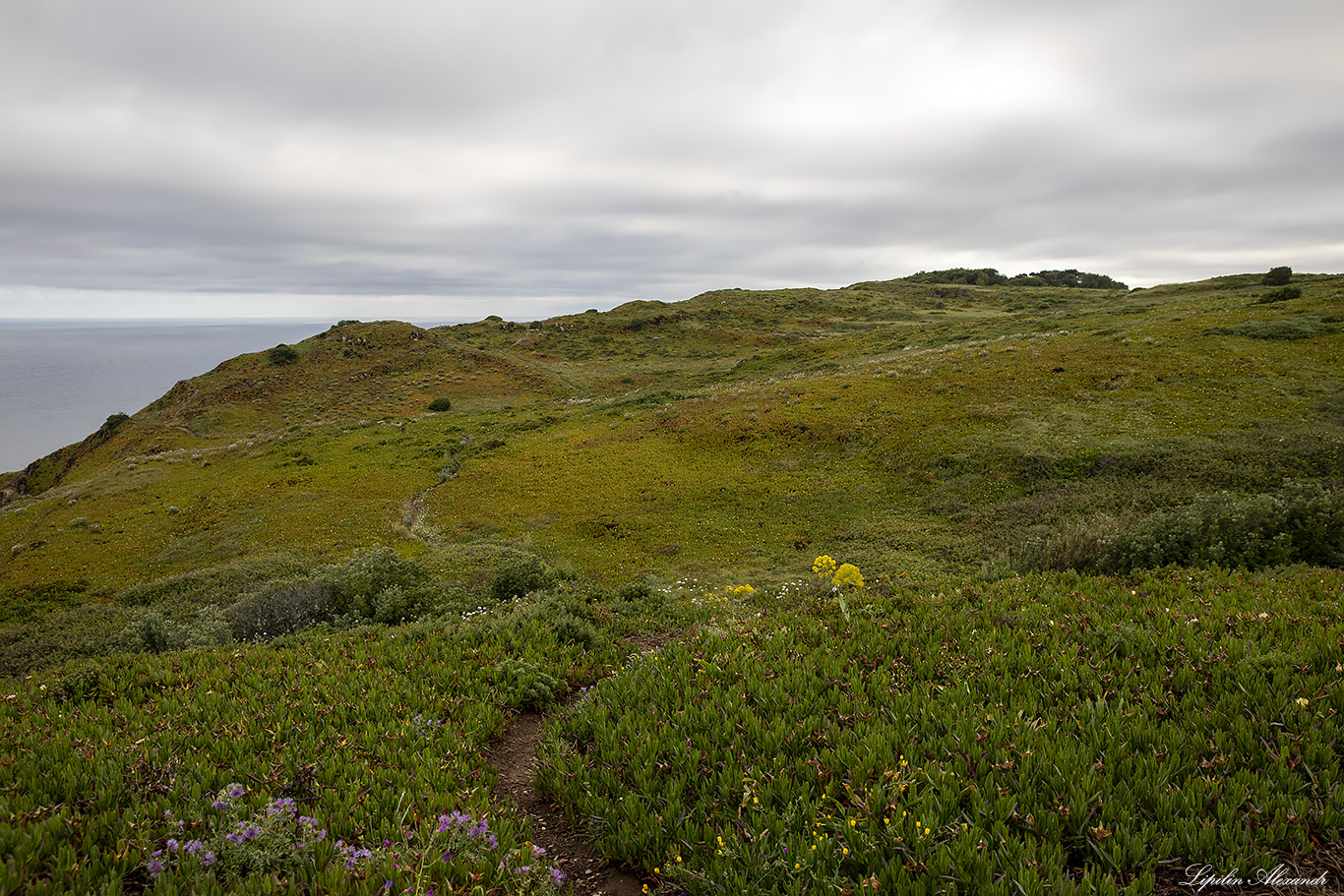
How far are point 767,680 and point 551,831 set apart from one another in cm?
273

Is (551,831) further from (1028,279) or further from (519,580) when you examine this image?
(1028,279)

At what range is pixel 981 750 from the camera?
4.69m

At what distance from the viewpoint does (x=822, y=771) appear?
4.64 metres

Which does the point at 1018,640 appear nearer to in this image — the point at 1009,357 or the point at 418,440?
the point at 1009,357

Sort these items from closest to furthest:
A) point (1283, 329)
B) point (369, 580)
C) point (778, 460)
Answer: point (369, 580) → point (778, 460) → point (1283, 329)

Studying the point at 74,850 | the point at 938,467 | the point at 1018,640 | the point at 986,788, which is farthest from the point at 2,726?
the point at 938,467

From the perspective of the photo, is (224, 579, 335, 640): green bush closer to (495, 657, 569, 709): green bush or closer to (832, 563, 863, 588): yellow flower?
(495, 657, 569, 709): green bush

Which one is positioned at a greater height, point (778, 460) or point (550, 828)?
point (778, 460)

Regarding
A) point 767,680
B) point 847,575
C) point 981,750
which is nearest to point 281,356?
point 847,575

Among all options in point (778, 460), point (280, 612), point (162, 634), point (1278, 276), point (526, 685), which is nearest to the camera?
point (526, 685)

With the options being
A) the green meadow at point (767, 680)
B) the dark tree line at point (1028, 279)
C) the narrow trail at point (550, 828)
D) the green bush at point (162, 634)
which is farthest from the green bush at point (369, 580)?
the dark tree line at point (1028, 279)

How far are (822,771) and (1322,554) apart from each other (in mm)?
11459

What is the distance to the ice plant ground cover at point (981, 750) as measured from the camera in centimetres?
364

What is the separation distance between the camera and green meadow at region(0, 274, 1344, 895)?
369 centimetres
